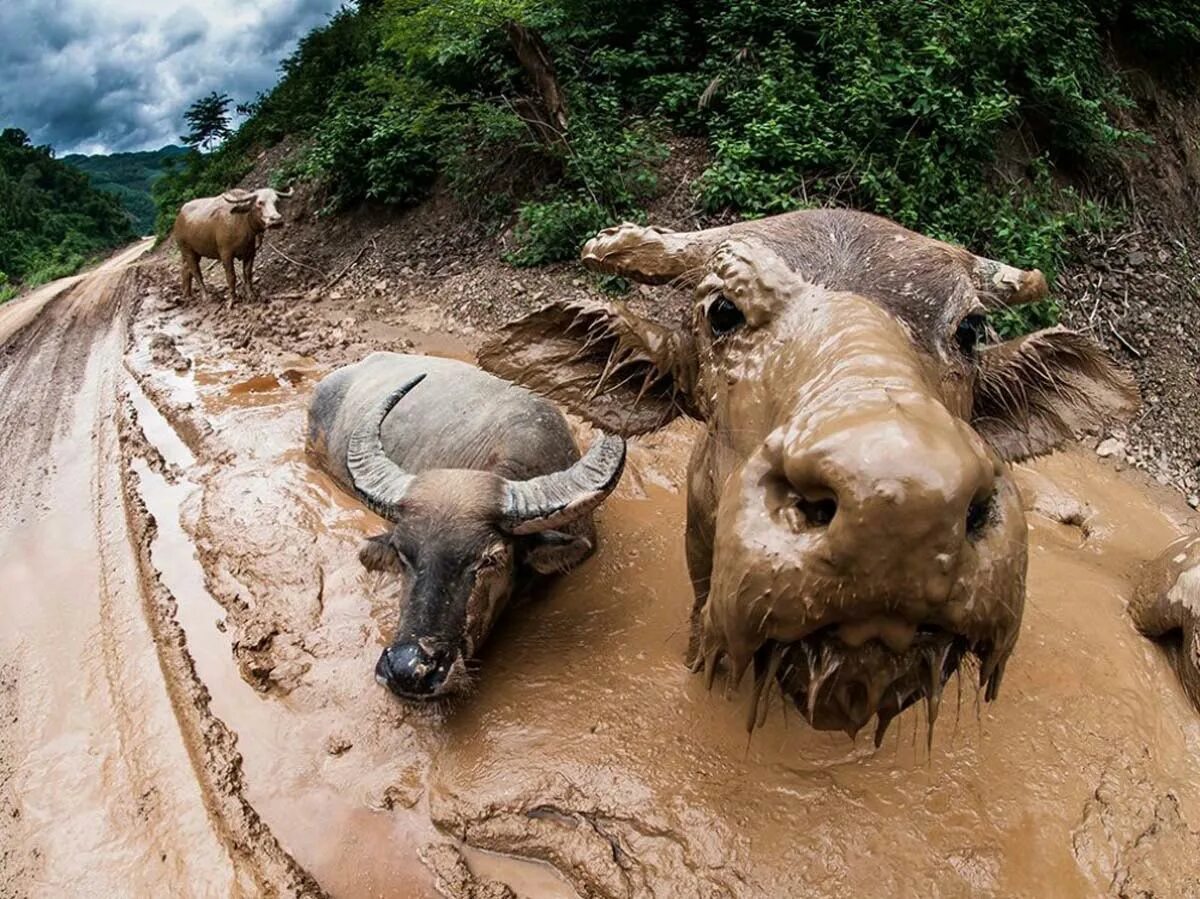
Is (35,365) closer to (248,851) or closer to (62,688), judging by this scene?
(62,688)

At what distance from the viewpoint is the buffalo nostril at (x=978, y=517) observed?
5.39 ft

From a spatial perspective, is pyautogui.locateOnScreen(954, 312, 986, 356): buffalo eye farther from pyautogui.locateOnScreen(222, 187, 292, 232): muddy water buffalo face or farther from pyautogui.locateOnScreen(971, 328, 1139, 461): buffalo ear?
pyautogui.locateOnScreen(222, 187, 292, 232): muddy water buffalo face

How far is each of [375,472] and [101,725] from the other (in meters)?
1.78

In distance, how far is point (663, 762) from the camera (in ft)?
9.96

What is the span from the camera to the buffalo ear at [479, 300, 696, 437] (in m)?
3.12

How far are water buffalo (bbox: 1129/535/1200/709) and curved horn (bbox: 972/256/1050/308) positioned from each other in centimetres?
171

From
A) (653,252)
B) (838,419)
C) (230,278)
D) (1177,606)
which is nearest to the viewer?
(838,419)

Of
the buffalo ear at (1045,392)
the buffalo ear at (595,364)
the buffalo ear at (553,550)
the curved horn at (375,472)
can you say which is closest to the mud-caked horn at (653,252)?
the buffalo ear at (595,364)

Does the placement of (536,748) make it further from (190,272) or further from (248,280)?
(190,272)

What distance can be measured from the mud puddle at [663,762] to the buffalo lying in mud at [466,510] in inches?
12.6

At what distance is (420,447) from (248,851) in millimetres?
2719

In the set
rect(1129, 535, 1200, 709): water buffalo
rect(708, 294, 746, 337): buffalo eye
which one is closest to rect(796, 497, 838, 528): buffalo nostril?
rect(708, 294, 746, 337): buffalo eye

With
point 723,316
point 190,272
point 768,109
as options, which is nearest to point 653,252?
point 723,316

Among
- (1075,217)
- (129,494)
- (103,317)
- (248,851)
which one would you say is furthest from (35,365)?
(1075,217)
